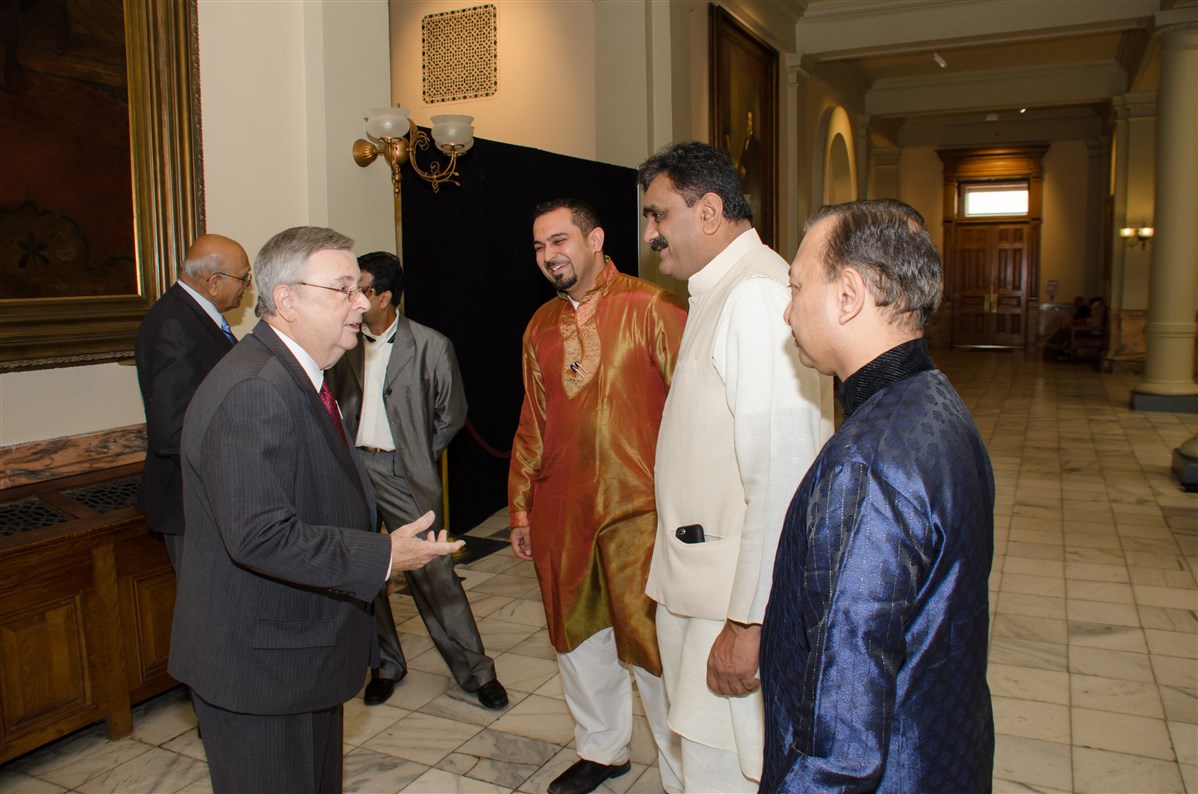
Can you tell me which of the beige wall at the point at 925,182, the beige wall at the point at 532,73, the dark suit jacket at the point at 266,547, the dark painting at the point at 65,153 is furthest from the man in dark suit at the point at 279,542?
the beige wall at the point at 925,182

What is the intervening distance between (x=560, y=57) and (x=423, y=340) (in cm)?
551

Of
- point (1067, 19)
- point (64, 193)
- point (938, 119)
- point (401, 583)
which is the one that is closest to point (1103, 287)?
point (938, 119)

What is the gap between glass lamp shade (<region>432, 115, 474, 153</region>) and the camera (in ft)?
17.4

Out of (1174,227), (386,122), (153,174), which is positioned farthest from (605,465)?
(1174,227)

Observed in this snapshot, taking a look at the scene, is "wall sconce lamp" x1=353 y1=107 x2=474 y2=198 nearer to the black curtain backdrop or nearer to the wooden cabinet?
the black curtain backdrop

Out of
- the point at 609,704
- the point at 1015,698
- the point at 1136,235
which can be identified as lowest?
the point at 1015,698

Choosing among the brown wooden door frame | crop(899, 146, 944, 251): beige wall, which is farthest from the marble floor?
crop(899, 146, 944, 251): beige wall

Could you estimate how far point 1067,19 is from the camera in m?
10.9

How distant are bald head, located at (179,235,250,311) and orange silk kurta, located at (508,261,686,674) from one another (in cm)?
135

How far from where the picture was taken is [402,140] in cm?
486

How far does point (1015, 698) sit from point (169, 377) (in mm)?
3530

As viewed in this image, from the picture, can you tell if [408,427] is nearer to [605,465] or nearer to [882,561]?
[605,465]

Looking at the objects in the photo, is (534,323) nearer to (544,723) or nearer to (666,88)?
(544,723)

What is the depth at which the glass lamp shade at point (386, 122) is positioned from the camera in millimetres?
4758
